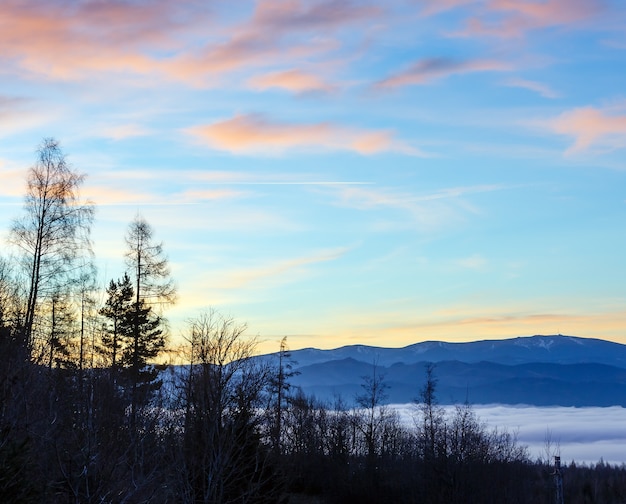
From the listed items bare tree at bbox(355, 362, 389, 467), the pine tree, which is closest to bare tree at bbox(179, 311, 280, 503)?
the pine tree

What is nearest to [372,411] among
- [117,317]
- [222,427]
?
[117,317]

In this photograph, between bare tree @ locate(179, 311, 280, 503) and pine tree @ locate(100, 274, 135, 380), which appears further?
pine tree @ locate(100, 274, 135, 380)

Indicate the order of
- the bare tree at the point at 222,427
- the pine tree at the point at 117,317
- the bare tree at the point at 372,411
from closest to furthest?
1. the bare tree at the point at 222,427
2. the pine tree at the point at 117,317
3. the bare tree at the point at 372,411

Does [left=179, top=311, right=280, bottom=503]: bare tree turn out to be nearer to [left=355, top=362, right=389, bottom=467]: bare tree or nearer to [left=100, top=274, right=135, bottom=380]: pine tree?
[left=100, top=274, right=135, bottom=380]: pine tree

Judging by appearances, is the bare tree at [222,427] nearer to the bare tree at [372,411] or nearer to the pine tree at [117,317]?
the pine tree at [117,317]

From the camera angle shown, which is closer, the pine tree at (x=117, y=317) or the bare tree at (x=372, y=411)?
the pine tree at (x=117, y=317)

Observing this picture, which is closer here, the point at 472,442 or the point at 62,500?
the point at 62,500

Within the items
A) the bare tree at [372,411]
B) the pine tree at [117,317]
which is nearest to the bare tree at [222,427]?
the pine tree at [117,317]

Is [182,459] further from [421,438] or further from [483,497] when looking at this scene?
[421,438]

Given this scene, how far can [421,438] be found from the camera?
6656cm

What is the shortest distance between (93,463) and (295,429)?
5503cm

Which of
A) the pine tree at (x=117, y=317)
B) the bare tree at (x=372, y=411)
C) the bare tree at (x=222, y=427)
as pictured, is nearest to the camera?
the bare tree at (x=222, y=427)

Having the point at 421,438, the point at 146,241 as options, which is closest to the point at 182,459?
the point at 146,241

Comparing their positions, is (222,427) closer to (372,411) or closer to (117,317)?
(117,317)
